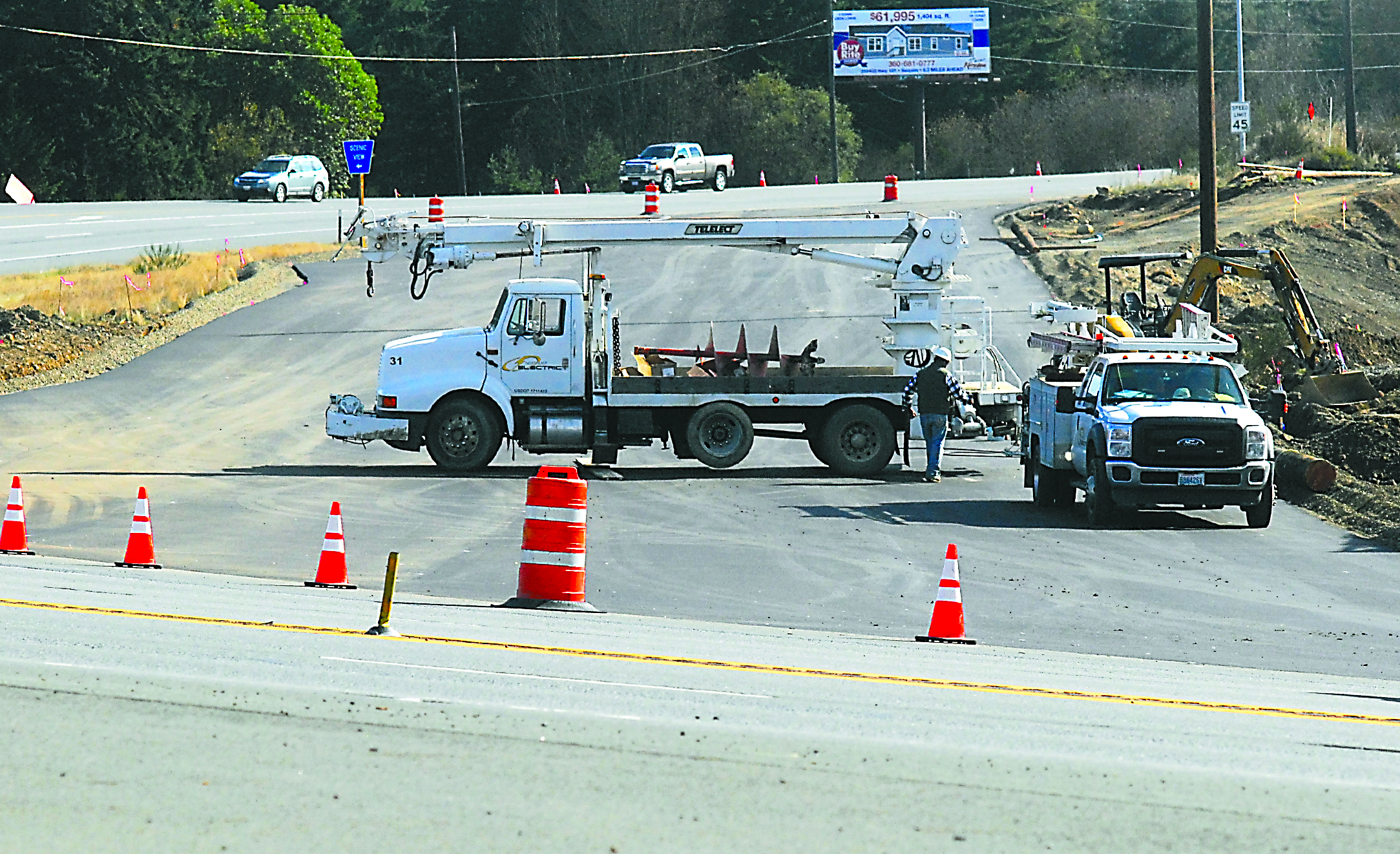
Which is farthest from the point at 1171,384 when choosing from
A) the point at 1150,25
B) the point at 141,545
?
the point at 1150,25

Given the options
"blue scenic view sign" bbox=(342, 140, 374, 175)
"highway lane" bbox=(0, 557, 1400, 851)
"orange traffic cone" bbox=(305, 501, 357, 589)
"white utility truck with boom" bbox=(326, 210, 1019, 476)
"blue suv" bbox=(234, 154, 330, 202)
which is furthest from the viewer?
"blue suv" bbox=(234, 154, 330, 202)

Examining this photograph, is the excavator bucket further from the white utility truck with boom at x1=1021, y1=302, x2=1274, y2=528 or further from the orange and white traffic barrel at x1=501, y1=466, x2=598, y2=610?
the orange and white traffic barrel at x1=501, y1=466, x2=598, y2=610

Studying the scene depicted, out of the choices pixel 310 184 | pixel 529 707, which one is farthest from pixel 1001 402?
pixel 310 184

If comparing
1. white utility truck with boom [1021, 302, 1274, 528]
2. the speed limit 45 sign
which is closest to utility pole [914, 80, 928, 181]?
the speed limit 45 sign

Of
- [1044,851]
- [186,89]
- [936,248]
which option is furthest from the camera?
[186,89]

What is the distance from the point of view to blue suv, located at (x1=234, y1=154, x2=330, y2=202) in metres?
64.3

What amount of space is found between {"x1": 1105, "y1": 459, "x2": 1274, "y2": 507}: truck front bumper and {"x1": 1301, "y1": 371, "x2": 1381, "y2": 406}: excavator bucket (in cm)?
801

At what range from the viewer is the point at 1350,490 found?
805 inches

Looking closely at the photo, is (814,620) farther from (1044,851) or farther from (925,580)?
(1044,851)

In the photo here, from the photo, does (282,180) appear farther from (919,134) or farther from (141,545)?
(141,545)

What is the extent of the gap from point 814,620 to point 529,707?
199 inches

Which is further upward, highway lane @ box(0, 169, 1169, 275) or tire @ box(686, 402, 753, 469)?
highway lane @ box(0, 169, 1169, 275)

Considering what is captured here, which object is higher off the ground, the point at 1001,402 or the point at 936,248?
the point at 936,248

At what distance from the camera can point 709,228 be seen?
2425 cm
